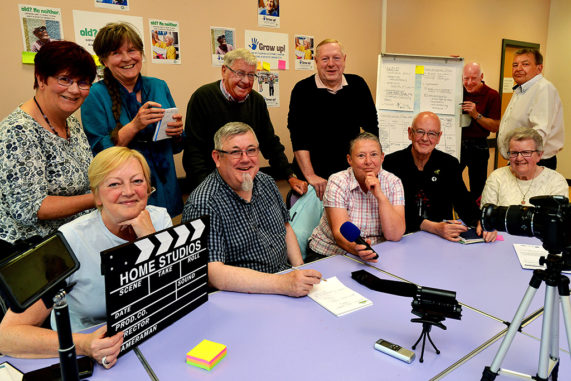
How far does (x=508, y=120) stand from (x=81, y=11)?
13.0 ft

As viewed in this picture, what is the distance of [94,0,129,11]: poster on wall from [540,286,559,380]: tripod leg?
305 centimetres

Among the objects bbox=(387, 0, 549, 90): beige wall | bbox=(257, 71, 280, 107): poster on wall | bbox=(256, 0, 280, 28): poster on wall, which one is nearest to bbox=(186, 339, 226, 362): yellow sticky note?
bbox=(257, 71, 280, 107): poster on wall

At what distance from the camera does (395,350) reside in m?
1.21

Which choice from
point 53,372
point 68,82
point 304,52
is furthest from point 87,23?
point 53,372

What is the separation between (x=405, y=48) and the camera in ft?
16.4

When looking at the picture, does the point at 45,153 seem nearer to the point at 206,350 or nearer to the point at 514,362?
the point at 206,350

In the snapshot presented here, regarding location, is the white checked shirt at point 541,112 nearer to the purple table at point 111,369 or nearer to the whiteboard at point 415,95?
the whiteboard at point 415,95

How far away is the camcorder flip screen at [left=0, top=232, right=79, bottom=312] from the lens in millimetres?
770

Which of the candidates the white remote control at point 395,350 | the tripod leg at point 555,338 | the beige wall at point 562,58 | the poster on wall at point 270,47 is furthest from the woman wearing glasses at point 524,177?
the beige wall at point 562,58

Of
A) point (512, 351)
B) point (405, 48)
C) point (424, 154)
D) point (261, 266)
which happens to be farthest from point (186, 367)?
point (405, 48)

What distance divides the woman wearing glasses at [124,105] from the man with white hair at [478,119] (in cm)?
351

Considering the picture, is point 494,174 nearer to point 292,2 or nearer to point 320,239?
point 320,239

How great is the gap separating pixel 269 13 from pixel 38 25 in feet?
6.27

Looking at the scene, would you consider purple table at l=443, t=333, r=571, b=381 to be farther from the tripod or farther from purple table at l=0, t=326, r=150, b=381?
purple table at l=0, t=326, r=150, b=381
